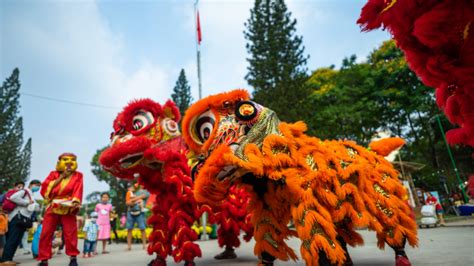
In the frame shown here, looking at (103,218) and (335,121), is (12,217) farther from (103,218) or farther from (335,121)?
(335,121)

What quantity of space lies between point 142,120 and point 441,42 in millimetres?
3635

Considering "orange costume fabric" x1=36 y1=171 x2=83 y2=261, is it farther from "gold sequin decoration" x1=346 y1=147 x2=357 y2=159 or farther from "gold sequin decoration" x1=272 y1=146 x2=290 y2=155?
"gold sequin decoration" x1=346 y1=147 x2=357 y2=159

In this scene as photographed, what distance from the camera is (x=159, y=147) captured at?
415 centimetres

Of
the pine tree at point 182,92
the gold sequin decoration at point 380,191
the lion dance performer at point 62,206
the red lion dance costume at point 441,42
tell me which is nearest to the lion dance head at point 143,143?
the lion dance performer at point 62,206

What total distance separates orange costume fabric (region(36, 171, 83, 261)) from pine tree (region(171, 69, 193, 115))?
23120mm

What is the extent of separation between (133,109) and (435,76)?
11.8ft

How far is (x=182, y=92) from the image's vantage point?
28.2 m

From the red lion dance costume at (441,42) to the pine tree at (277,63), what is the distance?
14.6 meters

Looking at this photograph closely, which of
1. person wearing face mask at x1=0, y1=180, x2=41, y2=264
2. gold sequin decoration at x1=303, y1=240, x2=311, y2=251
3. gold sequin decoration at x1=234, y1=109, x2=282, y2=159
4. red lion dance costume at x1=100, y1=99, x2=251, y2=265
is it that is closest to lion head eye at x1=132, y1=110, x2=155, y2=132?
red lion dance costume at x1=100, y1=99, x2=251, y2=265

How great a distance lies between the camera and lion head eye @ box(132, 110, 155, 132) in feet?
13.9

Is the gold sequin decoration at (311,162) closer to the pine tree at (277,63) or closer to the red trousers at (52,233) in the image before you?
the red trousers at (52,233)

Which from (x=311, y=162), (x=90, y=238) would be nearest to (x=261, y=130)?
(x=311, y=162)

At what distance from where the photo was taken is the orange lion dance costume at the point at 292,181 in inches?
98.9

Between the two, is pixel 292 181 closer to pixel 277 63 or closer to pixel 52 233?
pixel 52 233
